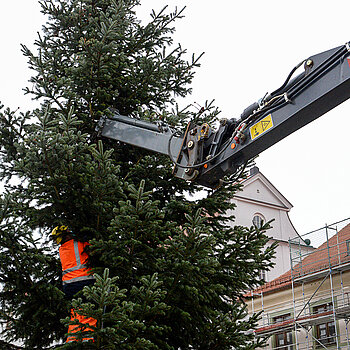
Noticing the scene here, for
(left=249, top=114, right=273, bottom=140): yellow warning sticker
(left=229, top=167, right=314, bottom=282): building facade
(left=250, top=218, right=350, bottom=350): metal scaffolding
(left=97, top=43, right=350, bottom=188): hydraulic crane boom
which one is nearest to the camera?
(left=97, top=43, right=350, bottom=188): hydraulic crane boom

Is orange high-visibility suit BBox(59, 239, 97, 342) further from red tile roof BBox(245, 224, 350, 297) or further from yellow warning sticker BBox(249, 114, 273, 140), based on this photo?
red tile roof BBox(245, 224, 350, 297)

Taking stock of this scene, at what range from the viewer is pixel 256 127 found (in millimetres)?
6129

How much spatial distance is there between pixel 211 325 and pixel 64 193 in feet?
8.67

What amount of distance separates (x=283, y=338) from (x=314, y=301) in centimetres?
193

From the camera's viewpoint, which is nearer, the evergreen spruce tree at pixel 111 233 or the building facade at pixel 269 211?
the evergreen spruce tree at pixel 111 233

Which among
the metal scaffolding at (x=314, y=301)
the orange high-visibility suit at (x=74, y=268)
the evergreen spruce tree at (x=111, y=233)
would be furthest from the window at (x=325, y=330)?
the orange high-visibility suit at (x=74, y=268)

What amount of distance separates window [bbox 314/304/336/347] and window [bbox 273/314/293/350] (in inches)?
45.0

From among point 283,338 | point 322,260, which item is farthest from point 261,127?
point 283,338

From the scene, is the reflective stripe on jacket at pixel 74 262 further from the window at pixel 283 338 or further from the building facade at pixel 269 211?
the building facade at pixel 269 211

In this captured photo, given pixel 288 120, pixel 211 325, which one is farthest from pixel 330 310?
pixel 288 120

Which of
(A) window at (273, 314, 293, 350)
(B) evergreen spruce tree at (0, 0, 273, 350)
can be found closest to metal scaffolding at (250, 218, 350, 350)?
(A) window at (273, 314, 293, 350)

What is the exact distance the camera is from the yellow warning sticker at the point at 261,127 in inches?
235

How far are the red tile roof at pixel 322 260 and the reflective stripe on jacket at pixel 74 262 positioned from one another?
1021cm

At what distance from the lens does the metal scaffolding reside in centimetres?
1575
